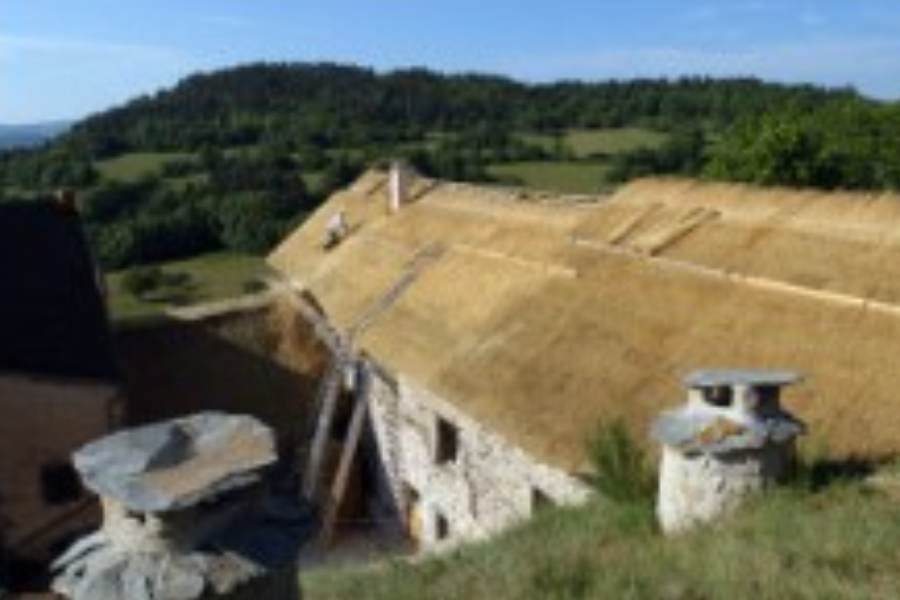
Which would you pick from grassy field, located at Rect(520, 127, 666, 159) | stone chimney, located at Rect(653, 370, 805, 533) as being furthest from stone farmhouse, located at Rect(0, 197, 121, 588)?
grassy field, located at Rect(520, 127, 666, 159)

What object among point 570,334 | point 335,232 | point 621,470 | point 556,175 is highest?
point 570,334

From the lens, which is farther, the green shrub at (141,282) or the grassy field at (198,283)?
the green shrub at (141,282)

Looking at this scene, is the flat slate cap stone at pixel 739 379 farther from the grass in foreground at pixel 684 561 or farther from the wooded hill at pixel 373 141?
the wooded hill at pixel 373 141

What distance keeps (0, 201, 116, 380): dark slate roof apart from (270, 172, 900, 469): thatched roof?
543cm

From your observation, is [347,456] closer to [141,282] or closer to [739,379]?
[739,379]

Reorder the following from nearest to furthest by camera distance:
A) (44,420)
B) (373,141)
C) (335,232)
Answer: (44,420), (335,232), (373,141)

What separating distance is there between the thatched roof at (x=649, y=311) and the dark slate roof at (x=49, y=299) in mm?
5428

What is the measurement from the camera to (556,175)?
232 feet

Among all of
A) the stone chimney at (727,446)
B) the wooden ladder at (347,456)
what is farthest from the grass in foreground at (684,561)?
the wooden ladder at (347,456)

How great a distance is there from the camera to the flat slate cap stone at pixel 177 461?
6.19m

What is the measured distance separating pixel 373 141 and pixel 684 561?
254 ft

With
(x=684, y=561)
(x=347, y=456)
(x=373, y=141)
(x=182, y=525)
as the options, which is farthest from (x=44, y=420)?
(x=373, y=141)

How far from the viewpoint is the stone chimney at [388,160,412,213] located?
117 ft

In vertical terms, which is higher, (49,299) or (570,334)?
(570,334)
